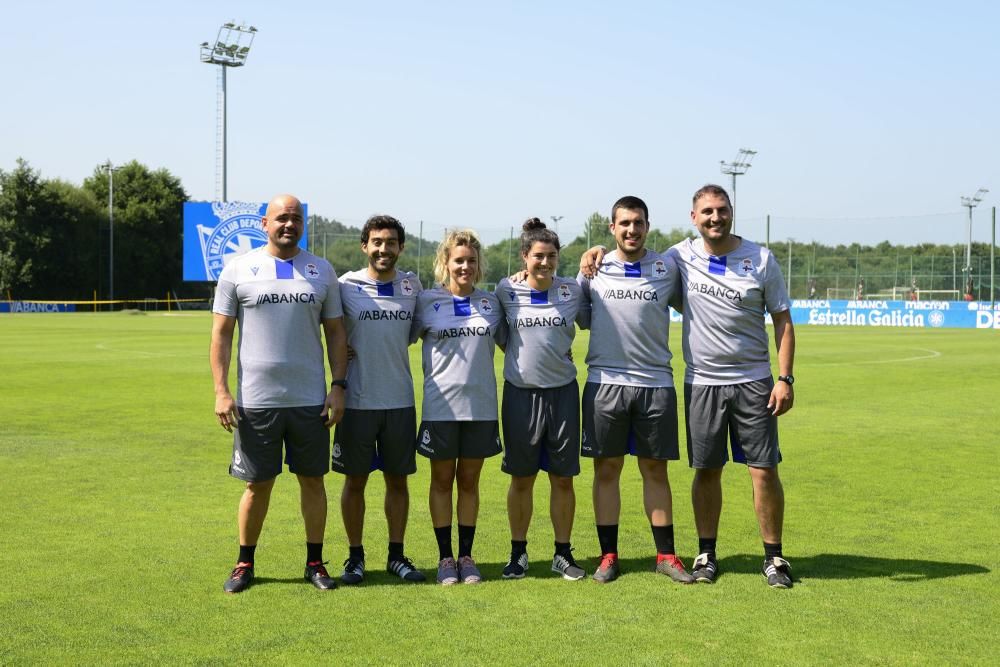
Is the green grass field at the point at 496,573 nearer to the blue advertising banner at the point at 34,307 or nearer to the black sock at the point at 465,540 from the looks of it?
the black sock at the point at 465,540

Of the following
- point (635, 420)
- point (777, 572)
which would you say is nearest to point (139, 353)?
point (635, 420)

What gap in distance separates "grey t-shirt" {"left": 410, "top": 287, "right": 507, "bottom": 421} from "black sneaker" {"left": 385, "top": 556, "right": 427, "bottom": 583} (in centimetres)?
77

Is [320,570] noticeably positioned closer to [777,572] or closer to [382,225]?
[382,225]

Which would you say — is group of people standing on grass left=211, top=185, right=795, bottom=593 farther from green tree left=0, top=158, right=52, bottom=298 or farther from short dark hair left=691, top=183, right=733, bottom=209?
green tree left=0, top=158, right=52, bottom=298

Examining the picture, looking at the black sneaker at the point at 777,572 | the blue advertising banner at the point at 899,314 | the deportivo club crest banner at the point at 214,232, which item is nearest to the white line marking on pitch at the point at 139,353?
the black sneaker at the point at 777,572

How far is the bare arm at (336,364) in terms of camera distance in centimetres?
525

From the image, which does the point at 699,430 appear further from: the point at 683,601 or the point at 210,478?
the point at 210,478

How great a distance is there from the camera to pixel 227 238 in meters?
46.7

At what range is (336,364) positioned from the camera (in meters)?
5.30

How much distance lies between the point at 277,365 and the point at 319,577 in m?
1.10

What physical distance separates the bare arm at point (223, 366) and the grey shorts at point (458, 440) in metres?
1.00

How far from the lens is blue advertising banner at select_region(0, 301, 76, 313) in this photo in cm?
5806

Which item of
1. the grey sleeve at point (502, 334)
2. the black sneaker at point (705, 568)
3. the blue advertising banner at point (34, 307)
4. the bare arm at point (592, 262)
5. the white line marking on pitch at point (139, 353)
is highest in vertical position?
the bare arm at point (592, 262)

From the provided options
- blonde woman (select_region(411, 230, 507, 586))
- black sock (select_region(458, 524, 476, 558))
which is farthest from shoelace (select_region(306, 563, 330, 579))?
black sock (select_region(458, 524, 476, 558))
